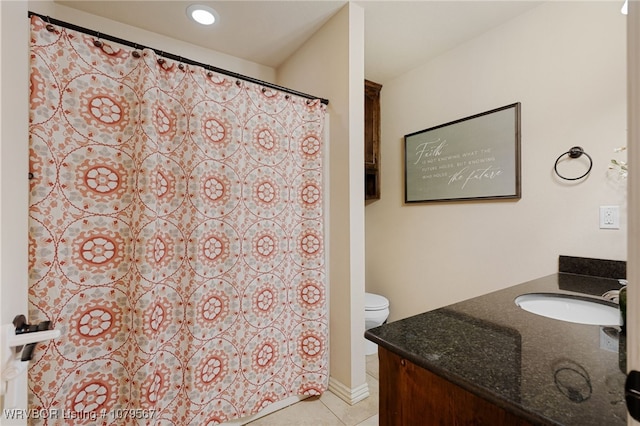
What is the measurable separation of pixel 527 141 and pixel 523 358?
5.06ft

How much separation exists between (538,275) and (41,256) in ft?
8.25

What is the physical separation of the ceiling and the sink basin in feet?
5.67

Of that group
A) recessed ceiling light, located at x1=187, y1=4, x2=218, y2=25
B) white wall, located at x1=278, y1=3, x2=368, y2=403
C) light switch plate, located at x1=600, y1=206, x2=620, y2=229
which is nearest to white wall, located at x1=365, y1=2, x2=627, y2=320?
light switch plate, located at x1=600, y1=206, x2=620, y2=229

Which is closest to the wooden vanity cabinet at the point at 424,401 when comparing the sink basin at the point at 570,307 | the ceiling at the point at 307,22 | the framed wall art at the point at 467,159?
the sink basin at the point at 570,307

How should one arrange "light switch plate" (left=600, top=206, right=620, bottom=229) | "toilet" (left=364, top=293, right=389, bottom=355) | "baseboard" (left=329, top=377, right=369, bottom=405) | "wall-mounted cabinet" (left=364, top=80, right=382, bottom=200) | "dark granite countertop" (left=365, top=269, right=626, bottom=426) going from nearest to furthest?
1. "dark granite countertop" (left=365, top=269, right=626, bottom=426)
2. "light switch plate" (left=600, top=206, right=620, bottom=229)
3. "baseboard" (left=329, top=377, right=369, bottom=405)
4. "toilet" (left=364, top=293, right=389, bottom=355)
5. "wall-mounted cabinet" (left=364, top=80, right=382, bottom=200)

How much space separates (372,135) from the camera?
8.45ft

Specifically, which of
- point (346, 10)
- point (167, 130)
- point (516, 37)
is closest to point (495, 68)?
point (516, 37)

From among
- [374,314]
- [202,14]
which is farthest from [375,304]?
[202,14]

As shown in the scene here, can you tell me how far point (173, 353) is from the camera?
1.34 metres

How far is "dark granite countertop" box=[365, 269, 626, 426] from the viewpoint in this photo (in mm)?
498

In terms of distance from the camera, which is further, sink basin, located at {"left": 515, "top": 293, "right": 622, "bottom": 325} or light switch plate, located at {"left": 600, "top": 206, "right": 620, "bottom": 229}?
light switch plate, located at {"left": 600, "top": 206, "right": 620, "bottom": 229}

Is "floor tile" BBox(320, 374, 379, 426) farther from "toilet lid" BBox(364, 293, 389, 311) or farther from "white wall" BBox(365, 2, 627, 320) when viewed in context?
"white wall" BBox(365, 2, 627, 320)

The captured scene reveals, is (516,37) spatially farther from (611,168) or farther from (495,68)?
(611,168)

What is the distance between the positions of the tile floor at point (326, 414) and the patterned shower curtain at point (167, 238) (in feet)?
0.31
